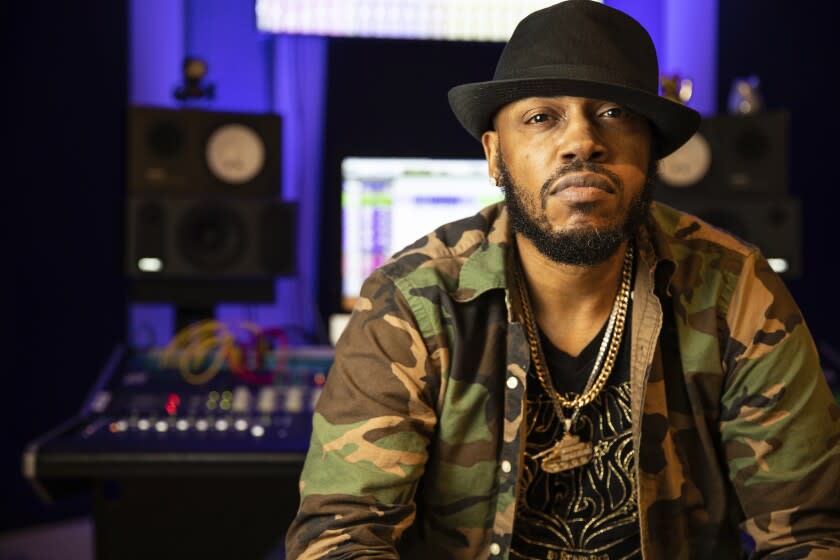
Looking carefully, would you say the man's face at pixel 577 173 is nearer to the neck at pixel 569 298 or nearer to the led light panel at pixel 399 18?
the neck at pixel 569 298

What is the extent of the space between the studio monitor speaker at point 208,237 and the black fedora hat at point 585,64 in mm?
1198

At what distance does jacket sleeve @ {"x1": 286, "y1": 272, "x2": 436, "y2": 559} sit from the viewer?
1.28m

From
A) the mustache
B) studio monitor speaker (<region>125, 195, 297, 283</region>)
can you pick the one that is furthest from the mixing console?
the mustache

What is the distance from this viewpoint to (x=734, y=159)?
2.58 m

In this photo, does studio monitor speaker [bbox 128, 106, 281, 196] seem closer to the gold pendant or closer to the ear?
the ear

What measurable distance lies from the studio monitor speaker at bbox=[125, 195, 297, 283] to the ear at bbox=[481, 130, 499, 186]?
109 centimetres

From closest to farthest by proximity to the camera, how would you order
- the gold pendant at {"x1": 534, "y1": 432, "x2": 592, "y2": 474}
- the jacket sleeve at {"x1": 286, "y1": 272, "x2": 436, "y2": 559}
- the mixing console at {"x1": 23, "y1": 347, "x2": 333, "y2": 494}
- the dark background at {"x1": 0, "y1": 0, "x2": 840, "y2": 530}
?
the jacket sleeve at {"x1": 286, "y1": 272, "x2": 436, "y2": 559}, the gold pendant at {"x1": 534, "y1": 432, "x2": 592, "y2": 474}, the mixing console at {"x1": 23, "y1": 347, "x2": 333, "y2": 494}, the dark background at {"x1": 0, "y1": 0, "x2": 840, "y2": 530}

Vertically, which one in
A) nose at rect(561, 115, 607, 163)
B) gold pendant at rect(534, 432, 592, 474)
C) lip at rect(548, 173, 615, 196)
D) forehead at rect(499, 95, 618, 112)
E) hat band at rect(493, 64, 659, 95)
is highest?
hat band at rect(493, 64, 659, 95)

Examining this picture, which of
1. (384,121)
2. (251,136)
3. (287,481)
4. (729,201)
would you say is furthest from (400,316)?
(384,121)

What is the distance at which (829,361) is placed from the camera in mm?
2484

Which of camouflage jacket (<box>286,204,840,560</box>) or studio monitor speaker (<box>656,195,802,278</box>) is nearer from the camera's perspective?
camouflage jacket (<box>286,204,840,560</box>)

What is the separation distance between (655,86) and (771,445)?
544mm

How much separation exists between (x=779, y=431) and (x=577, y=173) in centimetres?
48

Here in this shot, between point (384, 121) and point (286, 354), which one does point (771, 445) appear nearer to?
point (286, 354)
